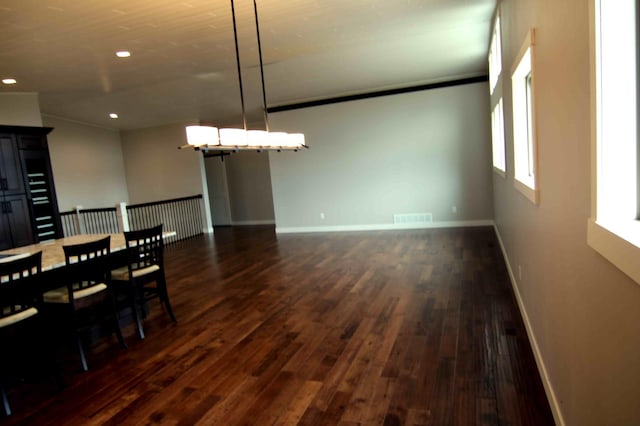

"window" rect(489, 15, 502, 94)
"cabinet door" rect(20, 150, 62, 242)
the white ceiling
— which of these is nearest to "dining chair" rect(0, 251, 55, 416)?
the white ceiling

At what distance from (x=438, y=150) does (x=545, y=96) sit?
5.82m

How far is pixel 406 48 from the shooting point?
5426mm

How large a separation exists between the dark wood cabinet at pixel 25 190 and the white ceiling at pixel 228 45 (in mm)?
762

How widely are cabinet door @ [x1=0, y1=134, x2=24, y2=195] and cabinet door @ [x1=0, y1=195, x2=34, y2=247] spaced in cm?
14

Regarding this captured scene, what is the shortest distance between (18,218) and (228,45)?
13.9ft

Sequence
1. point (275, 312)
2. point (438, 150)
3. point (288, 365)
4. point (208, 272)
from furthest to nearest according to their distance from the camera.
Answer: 1. point (438, 150)
2. point (208, 272)
3. point (275, 312)
4. point (288, 365)

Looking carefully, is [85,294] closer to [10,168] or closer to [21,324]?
[21,324]

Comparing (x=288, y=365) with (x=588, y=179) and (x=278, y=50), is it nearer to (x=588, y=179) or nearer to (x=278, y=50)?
(x=588, y=179)

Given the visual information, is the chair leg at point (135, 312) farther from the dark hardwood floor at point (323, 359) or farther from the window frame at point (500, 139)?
the window frame at point (500, 139)

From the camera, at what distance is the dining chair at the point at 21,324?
264cm

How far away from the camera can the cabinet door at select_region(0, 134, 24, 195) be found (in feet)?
18.4

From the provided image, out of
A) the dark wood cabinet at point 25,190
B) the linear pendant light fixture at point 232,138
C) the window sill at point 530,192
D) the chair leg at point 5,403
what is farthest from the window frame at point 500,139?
the dark wood cabinet at point 25,190

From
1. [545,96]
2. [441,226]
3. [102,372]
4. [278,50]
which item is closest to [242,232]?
[441,226]

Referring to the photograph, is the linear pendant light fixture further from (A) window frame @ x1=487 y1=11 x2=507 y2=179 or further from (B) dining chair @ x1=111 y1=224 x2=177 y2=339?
(A) window frame @ x1=487 y1=11 x2=507 y2=179
